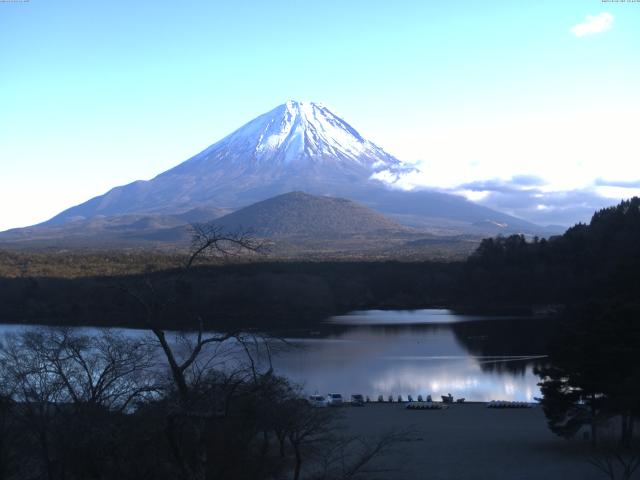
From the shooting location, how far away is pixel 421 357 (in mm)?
20266

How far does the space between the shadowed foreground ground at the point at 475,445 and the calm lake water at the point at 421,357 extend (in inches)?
68.2

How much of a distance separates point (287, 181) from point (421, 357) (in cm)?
8006

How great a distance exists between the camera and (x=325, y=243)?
2712 inches

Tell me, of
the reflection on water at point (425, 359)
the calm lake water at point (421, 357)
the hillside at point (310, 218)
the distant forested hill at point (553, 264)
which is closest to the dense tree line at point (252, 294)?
the distant forested hill at point (553, 264)

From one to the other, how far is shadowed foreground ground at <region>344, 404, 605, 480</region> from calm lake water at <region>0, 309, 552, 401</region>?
1732mm

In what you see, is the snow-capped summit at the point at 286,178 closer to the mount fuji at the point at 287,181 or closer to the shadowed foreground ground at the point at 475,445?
the mount fuji at the point at 287,181

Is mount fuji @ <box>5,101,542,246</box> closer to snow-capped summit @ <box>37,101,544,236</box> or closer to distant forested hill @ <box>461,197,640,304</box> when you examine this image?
snow-capped summit @ <box>37,101,544,236</box>

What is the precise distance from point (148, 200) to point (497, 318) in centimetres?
8112

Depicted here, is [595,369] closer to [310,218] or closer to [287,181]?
[310,218]

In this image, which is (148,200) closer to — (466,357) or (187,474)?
(466,357)

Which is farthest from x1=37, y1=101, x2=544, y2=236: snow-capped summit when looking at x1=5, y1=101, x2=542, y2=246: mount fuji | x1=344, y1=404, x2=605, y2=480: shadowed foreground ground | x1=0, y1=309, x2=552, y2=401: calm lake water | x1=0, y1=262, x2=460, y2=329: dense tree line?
x1=344, y1=404, x2=605, y2=480: shadowed foreground ground

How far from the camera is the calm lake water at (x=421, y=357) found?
16.2m

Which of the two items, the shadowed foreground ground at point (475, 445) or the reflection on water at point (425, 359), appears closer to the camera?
the shadowed foreground ground at point (475, 445)

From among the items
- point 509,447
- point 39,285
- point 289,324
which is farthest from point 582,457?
point 39,285
